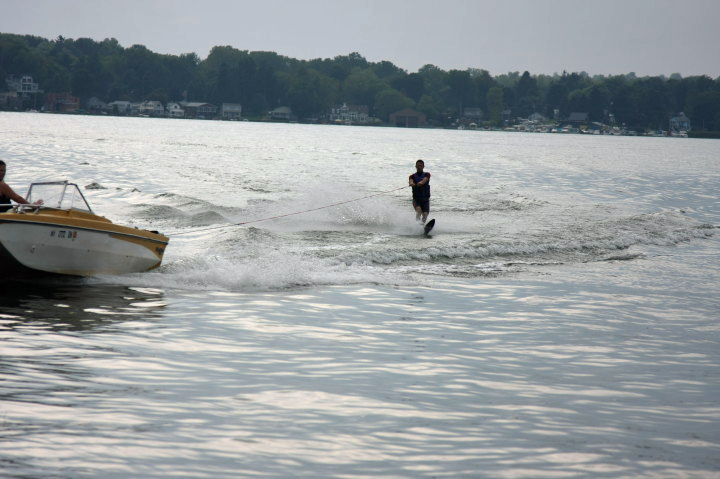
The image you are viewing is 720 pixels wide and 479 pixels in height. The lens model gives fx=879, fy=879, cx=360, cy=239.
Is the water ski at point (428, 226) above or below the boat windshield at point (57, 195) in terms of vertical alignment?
below

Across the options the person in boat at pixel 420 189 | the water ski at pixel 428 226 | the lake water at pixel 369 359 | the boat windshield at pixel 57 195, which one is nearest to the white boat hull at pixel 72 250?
the lake water at pixel 369 359

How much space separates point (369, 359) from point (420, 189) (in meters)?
13.5

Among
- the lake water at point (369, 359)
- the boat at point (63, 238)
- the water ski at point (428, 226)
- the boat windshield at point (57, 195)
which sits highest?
the boat windshield at point (57, 195)

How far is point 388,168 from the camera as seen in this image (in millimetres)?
58156

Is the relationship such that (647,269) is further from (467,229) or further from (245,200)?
(245,200)

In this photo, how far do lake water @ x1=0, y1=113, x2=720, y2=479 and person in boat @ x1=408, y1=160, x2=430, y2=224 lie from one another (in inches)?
27.2

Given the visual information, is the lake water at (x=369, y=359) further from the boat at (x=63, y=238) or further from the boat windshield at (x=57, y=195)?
the boat windshield at (x=57, y=195)

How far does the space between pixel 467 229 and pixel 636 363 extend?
1422 centimetres

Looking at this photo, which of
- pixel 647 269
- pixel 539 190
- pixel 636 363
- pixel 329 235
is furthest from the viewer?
pixel 539 190

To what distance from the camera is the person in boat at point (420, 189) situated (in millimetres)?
23734

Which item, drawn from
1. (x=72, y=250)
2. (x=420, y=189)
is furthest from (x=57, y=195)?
(x=420, y=189)

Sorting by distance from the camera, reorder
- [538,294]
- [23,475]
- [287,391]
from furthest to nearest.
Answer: [538,294] → [287,391] → [23,475]

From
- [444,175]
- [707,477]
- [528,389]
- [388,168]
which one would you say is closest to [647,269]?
[528,389]

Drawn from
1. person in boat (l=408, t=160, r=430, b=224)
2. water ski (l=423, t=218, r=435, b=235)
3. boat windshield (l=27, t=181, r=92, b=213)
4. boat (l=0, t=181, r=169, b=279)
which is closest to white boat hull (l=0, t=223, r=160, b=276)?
boat (l=0, t=181, r=169, b=279)
